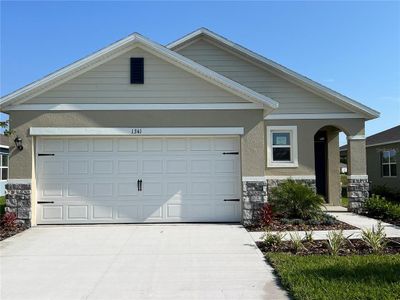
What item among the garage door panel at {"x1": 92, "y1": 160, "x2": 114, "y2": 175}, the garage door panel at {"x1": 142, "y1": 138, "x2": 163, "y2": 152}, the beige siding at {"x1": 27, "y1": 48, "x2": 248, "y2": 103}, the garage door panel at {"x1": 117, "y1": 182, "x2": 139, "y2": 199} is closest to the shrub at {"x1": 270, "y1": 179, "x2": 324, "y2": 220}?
the beige siding at {"x1": 27, "y1": 48, "x2": 248, "y2": 103}

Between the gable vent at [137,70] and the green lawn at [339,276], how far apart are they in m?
6.18

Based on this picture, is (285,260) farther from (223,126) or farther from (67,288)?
(223,126)

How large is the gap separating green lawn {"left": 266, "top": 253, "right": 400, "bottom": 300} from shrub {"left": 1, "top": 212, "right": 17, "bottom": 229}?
6.87 m

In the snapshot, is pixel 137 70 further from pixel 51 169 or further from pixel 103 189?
pixel 51 169

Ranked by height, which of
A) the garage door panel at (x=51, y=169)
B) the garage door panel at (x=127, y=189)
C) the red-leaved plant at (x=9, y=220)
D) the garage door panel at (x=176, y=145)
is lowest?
the red-leaved plant at (x=9, y=220)

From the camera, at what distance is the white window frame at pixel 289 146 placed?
14.7 m

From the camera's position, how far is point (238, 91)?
11.3 m

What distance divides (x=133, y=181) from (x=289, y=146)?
6337mm

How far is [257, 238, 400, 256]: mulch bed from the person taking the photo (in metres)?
7.84

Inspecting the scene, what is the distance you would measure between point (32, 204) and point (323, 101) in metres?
10.5

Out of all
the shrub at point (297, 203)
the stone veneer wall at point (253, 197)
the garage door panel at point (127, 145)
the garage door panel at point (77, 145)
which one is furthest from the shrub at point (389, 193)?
the garage door panel at point (77, 145)

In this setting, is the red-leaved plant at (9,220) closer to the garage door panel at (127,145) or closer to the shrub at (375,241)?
the garage door panel at (127,145)

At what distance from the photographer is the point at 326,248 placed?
8141 millimetres

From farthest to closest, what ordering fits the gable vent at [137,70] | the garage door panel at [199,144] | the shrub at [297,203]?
the shrub at [297,203], the garage door panel at [199,144], the gable vent at [137,70]
